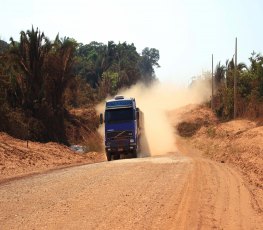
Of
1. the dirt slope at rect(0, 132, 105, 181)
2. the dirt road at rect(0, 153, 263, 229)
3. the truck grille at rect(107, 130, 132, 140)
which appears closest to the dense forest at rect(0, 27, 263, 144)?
the dirt slope at rect(0, 132, 105, 181)

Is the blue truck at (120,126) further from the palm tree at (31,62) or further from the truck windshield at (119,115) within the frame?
the palm tree at (31,62)

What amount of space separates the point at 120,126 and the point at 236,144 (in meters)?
7.73

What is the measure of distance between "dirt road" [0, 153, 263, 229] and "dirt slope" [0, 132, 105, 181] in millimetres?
2885

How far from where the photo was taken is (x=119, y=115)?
2731cm

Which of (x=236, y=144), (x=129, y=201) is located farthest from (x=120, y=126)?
(x=129, y=201)

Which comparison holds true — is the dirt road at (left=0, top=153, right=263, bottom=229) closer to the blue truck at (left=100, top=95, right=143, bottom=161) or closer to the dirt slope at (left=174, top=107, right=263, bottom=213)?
the dirt slope at (left=174, top=107, right=263, bottom=213)

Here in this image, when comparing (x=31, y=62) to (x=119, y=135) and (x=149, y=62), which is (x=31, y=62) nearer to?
Answer: (x=119, y=135)

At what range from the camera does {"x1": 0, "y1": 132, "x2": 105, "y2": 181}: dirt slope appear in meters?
20.1

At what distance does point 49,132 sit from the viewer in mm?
35250

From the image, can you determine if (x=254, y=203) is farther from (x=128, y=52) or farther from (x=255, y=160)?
(x=128, y=52)

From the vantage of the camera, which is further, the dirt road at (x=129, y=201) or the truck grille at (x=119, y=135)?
the truck grille at (x=119, y=135)

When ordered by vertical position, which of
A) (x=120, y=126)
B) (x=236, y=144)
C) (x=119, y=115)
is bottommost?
(x=236, y=144)

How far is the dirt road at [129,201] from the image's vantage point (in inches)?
388

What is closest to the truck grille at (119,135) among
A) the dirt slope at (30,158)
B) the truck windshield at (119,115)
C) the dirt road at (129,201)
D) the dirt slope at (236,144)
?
the truck windshield at (119,115)
